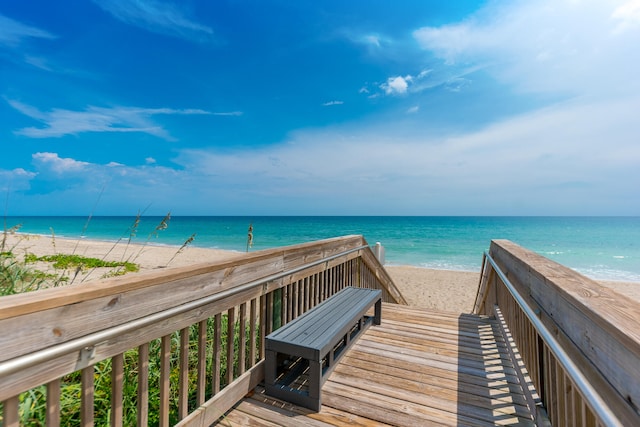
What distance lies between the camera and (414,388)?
2232 millimetres

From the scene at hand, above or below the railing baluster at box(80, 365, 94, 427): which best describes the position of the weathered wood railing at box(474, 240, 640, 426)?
above

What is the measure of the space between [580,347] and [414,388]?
140 cm

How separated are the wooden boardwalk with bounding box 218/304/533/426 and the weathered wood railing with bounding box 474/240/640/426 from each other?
0.32m

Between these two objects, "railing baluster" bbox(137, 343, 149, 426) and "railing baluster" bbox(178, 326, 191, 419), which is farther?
"railing baluster" bbox(178, 326, 191, 419)

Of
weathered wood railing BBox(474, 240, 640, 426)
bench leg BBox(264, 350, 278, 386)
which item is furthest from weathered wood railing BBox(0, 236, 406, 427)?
weathered wood railing BBox(474, 240, 640, 426)

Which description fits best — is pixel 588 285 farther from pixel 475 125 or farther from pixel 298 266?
pixel 475 125

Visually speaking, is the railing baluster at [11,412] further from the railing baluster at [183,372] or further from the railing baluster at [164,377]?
the railing baluster at [183,372]

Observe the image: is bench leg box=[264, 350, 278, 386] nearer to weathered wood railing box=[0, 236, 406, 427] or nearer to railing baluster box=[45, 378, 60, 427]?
weathered wood railing box=[0, 236, 406, 427]

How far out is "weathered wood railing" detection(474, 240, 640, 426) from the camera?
80cm

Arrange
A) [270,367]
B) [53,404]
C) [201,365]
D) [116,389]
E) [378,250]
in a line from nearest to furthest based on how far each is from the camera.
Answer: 1. [53,404]
2. [116,389]
3. [201,365]
4. [270,367]
5. [378,250]

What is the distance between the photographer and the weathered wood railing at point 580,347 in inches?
31.4

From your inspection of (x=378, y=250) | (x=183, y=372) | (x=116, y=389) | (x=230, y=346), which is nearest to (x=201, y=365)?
(x=183, y=372)

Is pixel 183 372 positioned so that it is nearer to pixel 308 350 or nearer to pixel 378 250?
pixel 308 350

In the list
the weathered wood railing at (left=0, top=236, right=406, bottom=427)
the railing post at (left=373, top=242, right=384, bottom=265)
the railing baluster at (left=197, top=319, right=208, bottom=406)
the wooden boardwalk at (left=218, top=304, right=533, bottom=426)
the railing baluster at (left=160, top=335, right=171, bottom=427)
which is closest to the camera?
the weathered wood railing at (left=0, top=236, right=406, bottom=427)
